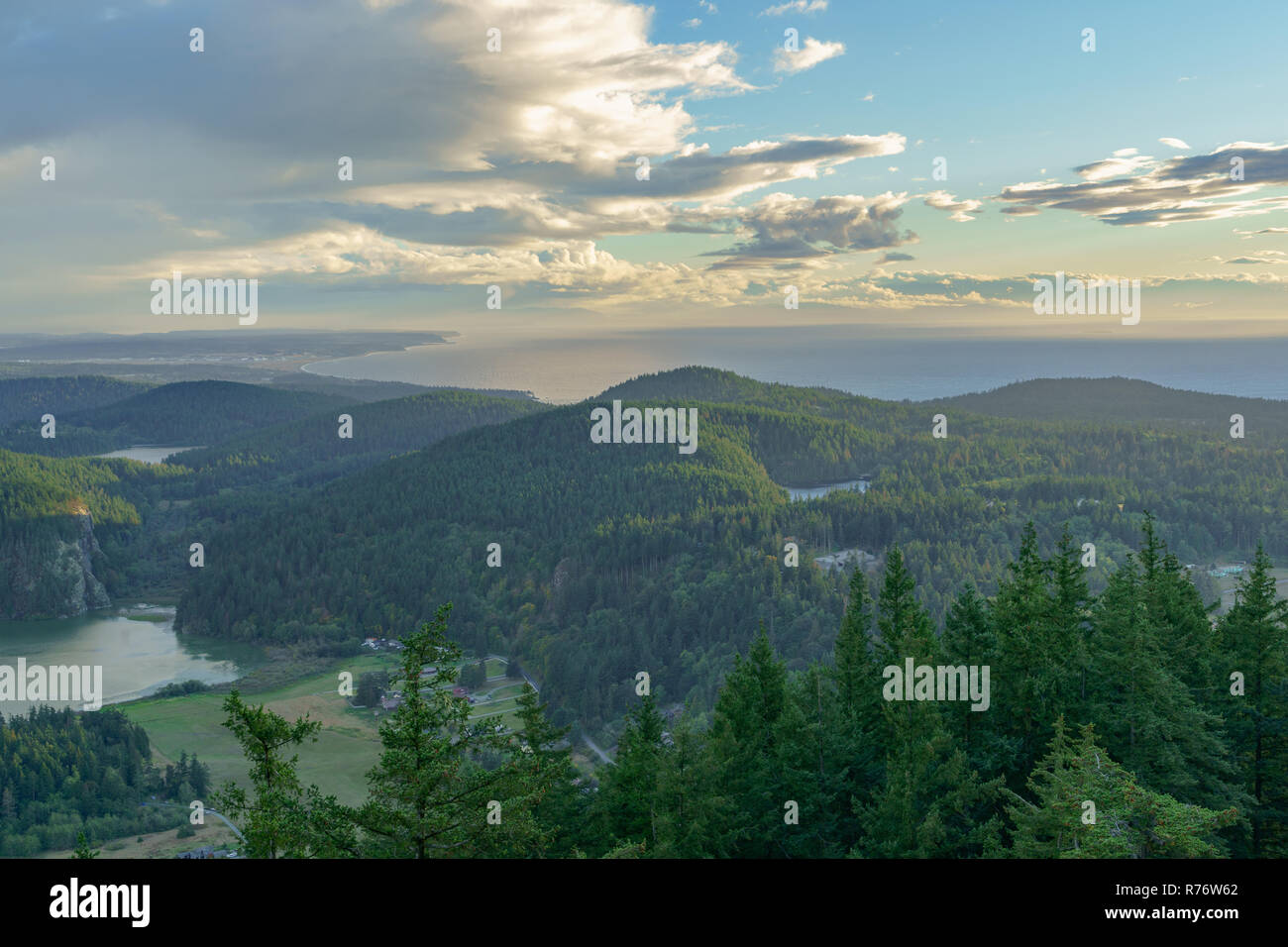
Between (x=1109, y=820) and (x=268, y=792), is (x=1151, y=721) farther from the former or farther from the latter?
(x=268, y=792)

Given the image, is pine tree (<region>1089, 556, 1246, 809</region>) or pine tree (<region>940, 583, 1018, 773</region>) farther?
pine tree (<region>940, 583, 1018, 773</region>)

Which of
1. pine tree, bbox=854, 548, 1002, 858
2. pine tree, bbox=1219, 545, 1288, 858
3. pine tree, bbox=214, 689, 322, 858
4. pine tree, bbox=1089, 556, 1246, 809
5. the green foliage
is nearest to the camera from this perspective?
pine tree, bbox=214, 689, 322, 858

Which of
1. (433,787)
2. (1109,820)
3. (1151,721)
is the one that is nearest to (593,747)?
(1151,721)

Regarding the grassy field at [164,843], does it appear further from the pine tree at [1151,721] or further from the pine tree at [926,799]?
the pine tree at [1151,721]

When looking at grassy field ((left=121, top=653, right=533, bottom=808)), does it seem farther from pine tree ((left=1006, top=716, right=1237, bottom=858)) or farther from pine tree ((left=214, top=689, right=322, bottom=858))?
pine tree ((left=1006, top=716, right=1237, bottom=858))

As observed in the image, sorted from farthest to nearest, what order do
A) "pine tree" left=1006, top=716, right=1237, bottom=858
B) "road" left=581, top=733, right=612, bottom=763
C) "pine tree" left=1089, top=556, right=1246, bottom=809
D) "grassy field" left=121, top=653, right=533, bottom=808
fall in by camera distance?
"road" left=581, top=733, right=612, bottom=763 → "grassy field" left=121, top=653, right=533, bottom=808 → "pine tree" left=1089, top=556, right=1246, bottom=809 → "pine tree" left=1006, top=716, right=1237, bottom=858

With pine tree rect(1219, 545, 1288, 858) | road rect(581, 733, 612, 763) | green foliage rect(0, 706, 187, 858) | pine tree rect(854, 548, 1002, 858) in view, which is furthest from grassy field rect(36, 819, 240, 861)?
pine tree rect(1219, 545, 1288, 858)
